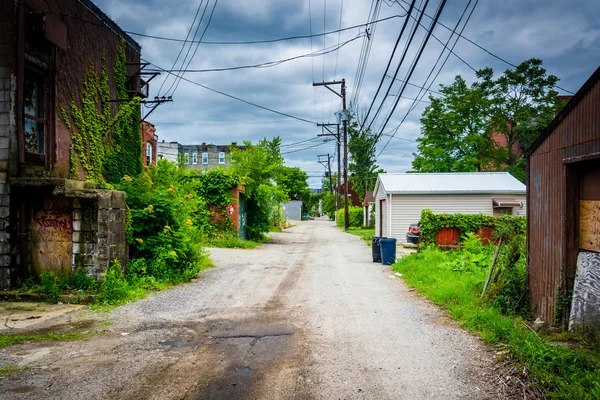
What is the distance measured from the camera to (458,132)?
33.3 m

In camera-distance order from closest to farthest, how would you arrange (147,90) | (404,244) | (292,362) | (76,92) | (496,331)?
(292,362)
(496,331)
(76,92)
(147,90)
(404,244)

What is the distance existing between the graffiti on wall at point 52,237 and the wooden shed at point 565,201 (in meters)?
9.32

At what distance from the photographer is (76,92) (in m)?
11.4

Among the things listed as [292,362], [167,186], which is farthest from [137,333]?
[167,186]

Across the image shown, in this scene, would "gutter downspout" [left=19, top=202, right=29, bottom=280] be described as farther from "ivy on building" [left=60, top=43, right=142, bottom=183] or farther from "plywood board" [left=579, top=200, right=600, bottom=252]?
"plywood board" [left=579, top=200, right=600, bottom=252]

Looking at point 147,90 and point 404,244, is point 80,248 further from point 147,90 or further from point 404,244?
point 404,244

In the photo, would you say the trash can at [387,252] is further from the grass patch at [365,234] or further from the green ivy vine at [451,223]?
the grass patch at [365,234]

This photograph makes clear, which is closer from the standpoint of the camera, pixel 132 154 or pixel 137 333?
pixel 137 333

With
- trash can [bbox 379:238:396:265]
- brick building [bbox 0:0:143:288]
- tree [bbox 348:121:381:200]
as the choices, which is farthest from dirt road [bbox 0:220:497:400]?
tree [bbox 348:121:381:200]

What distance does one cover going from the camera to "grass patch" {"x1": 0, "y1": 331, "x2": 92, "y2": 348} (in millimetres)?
5684

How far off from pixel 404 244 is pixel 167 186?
1418cm

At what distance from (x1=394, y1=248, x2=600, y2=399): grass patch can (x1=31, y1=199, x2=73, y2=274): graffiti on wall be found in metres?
8.09

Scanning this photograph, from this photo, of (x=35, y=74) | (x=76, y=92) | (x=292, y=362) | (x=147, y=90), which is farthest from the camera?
(x=147, y=90)

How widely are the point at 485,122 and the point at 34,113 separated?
102ft
